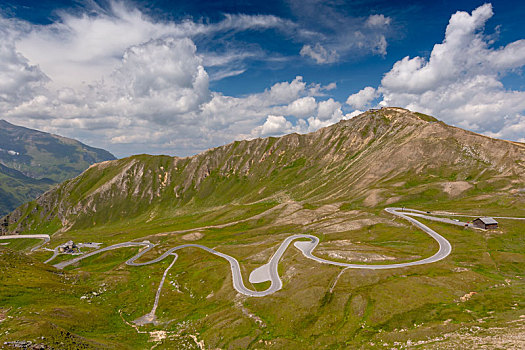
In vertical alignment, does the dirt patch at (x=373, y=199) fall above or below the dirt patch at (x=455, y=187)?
below

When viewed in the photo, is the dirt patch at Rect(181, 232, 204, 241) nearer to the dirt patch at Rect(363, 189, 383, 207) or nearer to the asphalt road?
the asphalt road

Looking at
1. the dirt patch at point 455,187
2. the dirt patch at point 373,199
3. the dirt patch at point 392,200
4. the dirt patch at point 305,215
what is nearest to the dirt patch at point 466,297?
the dirt patch at point 305,215

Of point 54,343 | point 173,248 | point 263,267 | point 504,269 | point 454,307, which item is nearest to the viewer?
point 54,343

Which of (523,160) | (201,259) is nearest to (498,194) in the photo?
(523,160)

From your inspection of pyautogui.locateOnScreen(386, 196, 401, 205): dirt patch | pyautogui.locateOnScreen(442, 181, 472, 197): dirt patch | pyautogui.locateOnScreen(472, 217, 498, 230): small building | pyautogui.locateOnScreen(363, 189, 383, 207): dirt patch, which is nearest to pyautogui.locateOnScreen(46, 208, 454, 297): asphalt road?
pyautogui.locateOnScreen(472, 217, 498, 230): small building

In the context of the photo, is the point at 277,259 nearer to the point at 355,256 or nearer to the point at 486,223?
the point at 355,256

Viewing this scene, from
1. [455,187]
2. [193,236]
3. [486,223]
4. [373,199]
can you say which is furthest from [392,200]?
[193,236]

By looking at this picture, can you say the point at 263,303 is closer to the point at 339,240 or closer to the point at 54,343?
the point at 54,343

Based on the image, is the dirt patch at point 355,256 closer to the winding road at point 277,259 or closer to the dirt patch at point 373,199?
the winding road at point 277,259
